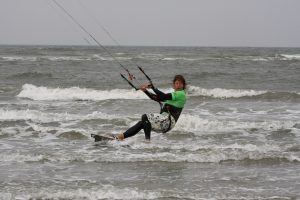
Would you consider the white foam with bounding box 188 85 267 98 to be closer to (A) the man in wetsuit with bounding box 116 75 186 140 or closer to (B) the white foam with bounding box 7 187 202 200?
(A) the man in wetsuit with bounding box 116 75 186 140

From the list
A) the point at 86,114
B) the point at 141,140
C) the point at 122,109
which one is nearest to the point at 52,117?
the point at 86,114

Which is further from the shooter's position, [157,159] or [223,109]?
[223,109]

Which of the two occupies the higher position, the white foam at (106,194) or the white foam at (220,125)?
the white foam at (220,125)

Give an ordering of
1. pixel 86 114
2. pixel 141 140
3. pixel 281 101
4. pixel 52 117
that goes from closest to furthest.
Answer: pixel 141 140 → pixel 52 117 → pixel 86 114 → pixel 281 101

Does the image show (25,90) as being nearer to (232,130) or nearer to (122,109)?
(122,109)

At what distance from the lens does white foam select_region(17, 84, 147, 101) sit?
22.5 metres

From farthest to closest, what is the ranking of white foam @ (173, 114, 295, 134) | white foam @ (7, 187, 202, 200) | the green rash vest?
white foam @ (173, 114, 295, 134) < the green rash vest < white foam @ (7, 187, 202, 200)

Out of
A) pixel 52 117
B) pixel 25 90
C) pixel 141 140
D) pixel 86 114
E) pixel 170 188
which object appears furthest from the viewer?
pixel 25 90

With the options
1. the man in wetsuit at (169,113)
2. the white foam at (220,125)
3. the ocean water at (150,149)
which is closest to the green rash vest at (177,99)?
the man in wetsuit at (169,113)

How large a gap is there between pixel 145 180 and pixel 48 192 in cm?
168

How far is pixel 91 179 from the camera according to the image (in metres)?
8.45

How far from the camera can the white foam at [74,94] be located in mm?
22455

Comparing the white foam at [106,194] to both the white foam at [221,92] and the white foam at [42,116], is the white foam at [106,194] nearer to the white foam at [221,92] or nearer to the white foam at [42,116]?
the white foam at [42,116]

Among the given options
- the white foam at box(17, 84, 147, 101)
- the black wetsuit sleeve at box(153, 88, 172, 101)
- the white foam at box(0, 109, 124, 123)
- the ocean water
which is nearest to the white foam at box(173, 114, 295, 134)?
the ocean water
